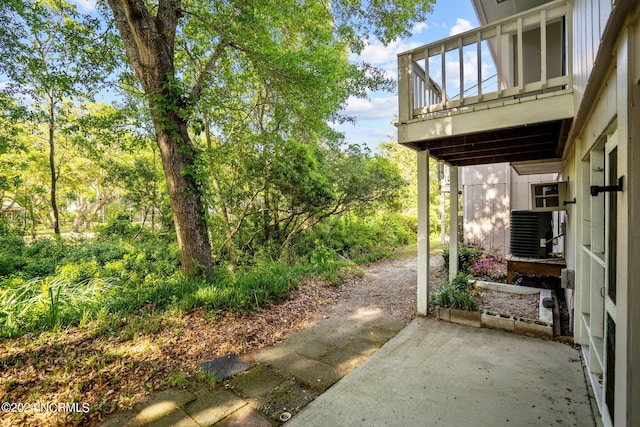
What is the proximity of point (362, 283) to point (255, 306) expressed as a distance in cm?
259

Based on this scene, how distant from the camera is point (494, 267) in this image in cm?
648

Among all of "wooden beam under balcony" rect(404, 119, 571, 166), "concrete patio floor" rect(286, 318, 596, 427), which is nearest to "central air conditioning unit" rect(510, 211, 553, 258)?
"wooden beam under balcony" rect(404, 119, 571, 166)

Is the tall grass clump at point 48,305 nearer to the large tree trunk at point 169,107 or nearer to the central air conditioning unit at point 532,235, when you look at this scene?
the large tree trunk at point 169,107

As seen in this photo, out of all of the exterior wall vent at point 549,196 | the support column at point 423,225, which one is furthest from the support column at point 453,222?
the support column at point 423,225

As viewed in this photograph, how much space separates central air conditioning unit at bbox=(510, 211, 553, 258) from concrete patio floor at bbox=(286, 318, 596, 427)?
2.23 metres

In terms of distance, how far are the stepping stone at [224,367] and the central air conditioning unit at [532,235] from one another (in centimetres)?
476

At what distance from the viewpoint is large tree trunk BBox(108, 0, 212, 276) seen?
14.4 ft

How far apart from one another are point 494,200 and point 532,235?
10.9 ft

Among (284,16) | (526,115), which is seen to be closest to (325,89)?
(284,16)

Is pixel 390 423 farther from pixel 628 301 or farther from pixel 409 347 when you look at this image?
pixel 628 301

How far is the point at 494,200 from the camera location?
316 inches

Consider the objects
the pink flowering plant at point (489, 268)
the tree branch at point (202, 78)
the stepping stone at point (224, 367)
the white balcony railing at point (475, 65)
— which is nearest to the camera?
the stepping stone at point (224, 367)

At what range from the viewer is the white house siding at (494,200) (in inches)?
307

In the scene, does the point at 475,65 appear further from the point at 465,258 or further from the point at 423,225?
the point at 465,258
